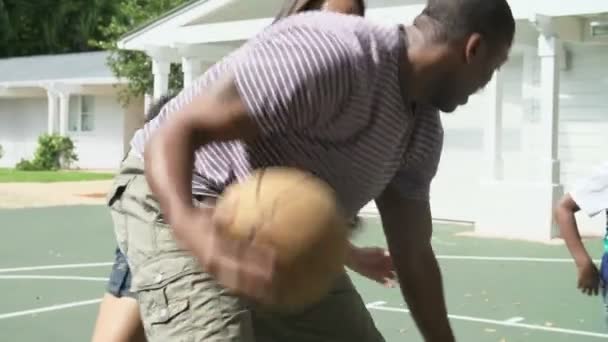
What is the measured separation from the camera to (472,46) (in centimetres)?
261

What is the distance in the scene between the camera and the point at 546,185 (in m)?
14.3

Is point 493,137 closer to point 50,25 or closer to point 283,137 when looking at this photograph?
point 283,137

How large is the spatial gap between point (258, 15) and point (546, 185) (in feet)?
24.1

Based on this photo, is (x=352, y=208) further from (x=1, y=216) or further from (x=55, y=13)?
(x=55, y=13)

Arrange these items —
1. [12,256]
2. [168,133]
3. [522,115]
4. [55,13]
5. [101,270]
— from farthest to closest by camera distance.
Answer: [55,13], [522,115], [12,256], [101,270], [168,133]

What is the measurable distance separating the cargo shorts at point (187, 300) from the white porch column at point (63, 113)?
30376 millimetres

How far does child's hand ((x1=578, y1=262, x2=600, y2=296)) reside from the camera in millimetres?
4570

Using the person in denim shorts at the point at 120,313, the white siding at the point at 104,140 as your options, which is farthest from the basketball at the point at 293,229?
the white siding at the point at 104,140

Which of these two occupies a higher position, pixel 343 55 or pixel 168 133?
pixel 343 55

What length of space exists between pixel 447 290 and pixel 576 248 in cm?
498

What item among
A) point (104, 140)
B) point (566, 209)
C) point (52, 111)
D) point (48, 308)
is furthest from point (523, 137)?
point (52, 111)

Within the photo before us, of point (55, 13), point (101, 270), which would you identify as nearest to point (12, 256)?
point (101, 270)

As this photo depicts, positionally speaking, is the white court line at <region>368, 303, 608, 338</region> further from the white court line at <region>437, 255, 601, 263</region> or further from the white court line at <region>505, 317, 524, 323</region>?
the white court line at <region>437, 255, 601, 263</region>

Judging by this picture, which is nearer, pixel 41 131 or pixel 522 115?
pixel 522 115
